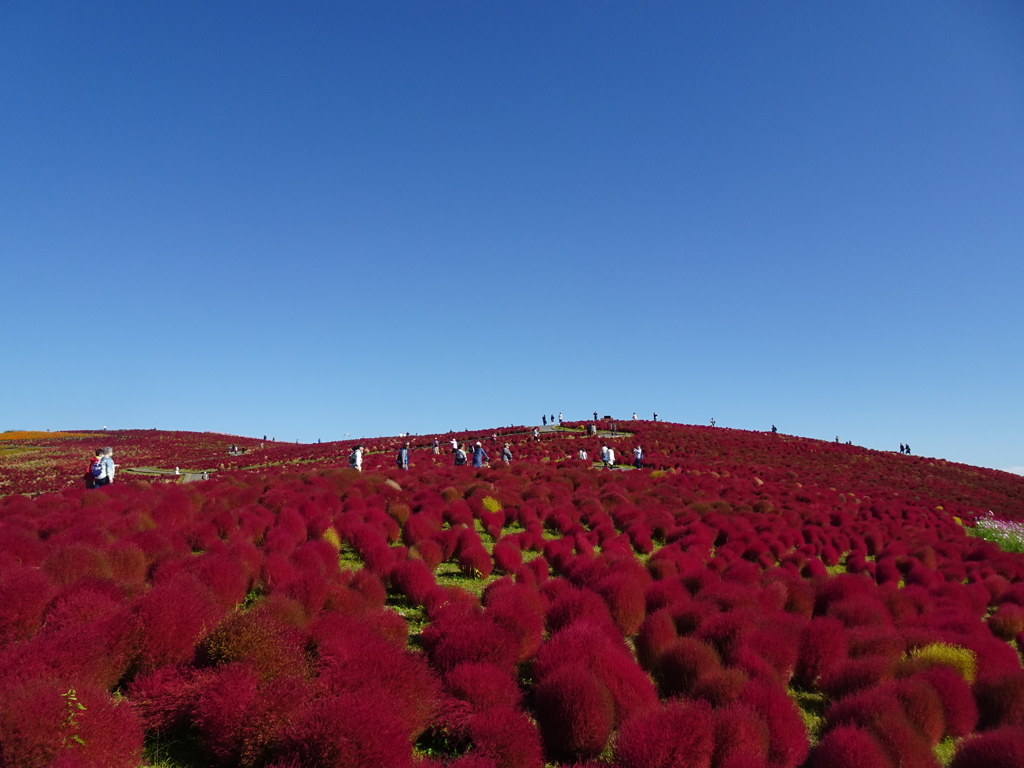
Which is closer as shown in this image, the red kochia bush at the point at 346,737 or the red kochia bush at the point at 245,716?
the red kochia bush at the point at 346,737

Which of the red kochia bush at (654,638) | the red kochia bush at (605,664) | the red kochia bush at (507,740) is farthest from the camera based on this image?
the red kochia bush at (654,638)

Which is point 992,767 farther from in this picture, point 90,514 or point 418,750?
point 90,514

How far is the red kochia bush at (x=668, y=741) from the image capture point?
120 inches

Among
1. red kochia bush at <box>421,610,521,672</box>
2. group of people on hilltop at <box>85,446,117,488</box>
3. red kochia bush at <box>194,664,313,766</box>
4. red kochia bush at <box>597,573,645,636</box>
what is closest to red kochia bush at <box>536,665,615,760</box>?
red kochia bush at <box>421,610,521,672</box>

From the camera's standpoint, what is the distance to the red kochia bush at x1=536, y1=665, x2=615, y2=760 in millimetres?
3500

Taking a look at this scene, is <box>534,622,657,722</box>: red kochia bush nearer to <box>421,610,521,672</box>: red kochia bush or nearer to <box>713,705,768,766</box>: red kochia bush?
<box>421,610,521,672</box>: red kochia bush

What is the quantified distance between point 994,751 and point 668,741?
181cm

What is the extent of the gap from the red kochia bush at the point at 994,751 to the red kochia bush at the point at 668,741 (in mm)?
1428

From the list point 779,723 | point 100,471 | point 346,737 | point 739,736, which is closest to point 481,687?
point 346,737

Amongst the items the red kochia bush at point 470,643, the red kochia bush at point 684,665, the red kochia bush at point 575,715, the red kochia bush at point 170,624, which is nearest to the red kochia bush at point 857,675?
the red kochia bush at point 684,665

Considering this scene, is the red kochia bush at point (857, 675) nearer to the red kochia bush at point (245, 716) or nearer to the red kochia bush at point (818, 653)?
the red kochia bush at point (818, 653)

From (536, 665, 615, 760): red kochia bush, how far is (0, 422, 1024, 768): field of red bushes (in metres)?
0.01

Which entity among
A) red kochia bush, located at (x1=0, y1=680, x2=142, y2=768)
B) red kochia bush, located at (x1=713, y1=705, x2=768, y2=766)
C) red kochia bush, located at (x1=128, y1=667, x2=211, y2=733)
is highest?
red kochia bush, located at (x1=0, y1=680, x2=142, y2=768)

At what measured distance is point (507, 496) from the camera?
11242 millimetres
